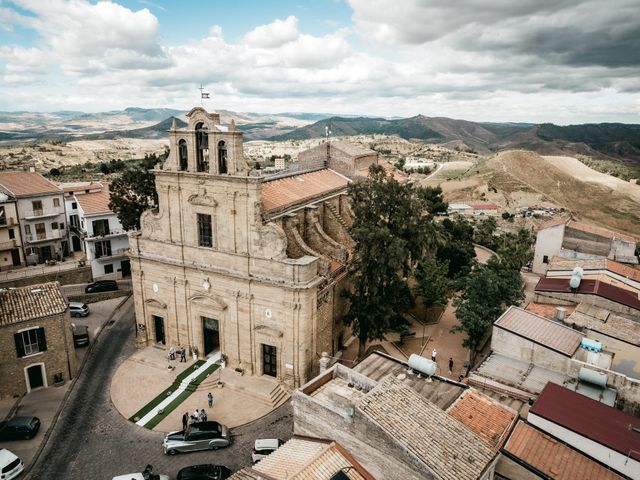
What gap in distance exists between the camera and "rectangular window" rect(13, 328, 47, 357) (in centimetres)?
2652

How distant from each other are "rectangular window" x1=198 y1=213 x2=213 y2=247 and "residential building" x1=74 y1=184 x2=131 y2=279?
2011 centimetres

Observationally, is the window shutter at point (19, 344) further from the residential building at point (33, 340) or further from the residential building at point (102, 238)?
the residential building at point (102, 238)

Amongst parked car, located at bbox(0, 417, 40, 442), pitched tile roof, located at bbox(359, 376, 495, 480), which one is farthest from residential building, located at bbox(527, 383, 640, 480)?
parked car, located at bbox(0, 417, 40, 442)

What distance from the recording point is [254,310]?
27.3 meters

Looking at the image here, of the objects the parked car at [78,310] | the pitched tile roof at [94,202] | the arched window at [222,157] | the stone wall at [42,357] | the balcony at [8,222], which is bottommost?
the parked car at [78,310]

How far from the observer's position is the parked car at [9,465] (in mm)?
20438

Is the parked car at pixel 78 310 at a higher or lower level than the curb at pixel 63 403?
higher

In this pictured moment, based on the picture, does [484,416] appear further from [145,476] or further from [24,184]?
[24,184]

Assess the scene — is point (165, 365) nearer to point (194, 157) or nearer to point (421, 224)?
point (194, 157)

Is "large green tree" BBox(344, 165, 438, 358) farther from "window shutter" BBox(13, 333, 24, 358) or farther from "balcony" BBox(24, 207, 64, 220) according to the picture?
"balcony" BBox(24, 207, 64, 220)

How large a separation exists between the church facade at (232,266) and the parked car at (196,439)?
18.6 ft

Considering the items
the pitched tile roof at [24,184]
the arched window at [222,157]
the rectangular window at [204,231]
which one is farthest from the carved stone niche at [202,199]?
the pitched tile roof at [24,184]

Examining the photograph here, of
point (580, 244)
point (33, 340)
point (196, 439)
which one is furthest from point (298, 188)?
point (580, 244)

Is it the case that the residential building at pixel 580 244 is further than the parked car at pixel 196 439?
Yes
